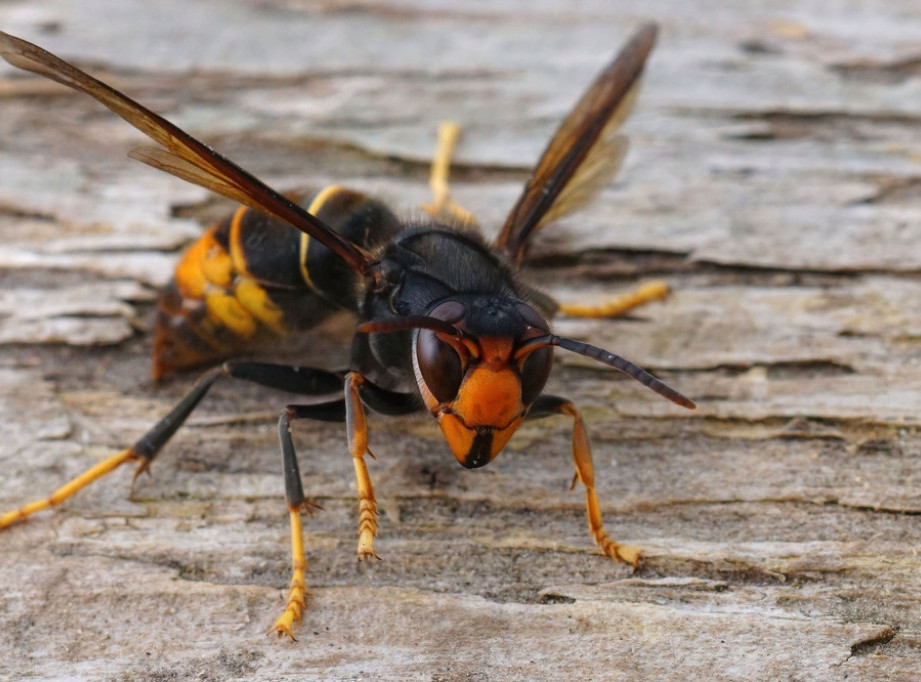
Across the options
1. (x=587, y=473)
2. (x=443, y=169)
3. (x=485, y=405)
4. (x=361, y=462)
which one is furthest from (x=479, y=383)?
(x=443, y=169)

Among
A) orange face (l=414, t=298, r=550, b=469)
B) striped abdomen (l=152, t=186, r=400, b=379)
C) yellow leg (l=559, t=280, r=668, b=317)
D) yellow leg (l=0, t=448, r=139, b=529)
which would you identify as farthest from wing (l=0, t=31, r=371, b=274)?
yellow leg (l=559, t=280, r=668, b=317)

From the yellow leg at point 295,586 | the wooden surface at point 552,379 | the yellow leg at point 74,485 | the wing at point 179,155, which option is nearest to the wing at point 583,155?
the wooden surface at point 552,379

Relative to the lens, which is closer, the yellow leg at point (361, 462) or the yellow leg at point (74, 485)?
the yellow leg at point (361, 462)

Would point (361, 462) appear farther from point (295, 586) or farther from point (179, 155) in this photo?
point (179, 155)

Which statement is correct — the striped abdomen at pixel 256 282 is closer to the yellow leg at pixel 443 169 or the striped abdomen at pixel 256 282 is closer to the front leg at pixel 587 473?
the yellow leg at pixel 443 169

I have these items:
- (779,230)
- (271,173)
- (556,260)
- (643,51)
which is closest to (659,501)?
(556,260)

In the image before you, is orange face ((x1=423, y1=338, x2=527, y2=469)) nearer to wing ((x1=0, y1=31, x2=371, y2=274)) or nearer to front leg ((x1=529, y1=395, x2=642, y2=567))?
front leg ((x1=529, y1=395, x2=642, y2=567))

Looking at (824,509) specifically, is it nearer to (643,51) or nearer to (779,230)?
(779,230)
